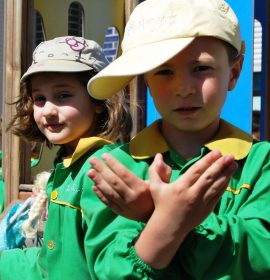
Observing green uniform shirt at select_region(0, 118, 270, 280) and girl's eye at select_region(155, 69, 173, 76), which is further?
girl's eye at select_region(155, 69, 173, 76)

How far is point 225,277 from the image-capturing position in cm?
114

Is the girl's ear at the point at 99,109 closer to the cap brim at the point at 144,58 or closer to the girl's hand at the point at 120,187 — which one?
the cap brim at the point at 144,58

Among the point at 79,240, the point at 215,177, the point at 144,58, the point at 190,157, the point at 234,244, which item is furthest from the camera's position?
the point at 79,240

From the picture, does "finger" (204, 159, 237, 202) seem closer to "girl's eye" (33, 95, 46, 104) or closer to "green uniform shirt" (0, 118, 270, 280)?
"green uniform shirt" (0, 118, 270, 280)

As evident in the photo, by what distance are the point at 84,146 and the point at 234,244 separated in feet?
3.29

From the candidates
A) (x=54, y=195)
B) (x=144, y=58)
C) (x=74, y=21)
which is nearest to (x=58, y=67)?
(x=54, y=195)

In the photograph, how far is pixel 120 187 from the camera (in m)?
1.07

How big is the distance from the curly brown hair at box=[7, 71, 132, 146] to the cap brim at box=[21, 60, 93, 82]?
4 centimetres

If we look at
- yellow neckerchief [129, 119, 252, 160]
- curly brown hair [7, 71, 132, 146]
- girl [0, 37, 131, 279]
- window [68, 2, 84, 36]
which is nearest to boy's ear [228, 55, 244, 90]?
yellow neckerchief [129, 119, 252, 160]

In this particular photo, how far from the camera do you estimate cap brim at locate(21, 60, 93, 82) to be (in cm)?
215

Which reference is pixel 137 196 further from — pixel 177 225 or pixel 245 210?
pixel 245 210

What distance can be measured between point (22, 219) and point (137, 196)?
174cm

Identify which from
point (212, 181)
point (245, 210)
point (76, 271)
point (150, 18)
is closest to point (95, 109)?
point (76, 271)

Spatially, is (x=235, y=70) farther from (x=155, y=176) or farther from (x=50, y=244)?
(x=50, y=244)
